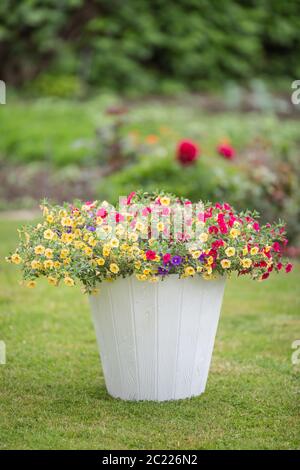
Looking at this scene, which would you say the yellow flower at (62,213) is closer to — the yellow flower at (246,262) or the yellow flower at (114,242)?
the yellow flower at (114,242)

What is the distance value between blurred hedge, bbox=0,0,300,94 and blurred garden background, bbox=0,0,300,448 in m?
0.03

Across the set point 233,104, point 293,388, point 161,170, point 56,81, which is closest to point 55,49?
point 56,81

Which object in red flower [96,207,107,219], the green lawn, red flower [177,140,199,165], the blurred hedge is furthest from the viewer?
the blurred hedge

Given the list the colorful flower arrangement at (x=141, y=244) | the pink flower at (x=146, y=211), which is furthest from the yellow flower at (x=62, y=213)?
the pink flower at (x=146, y=211)

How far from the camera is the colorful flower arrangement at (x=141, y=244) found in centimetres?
316

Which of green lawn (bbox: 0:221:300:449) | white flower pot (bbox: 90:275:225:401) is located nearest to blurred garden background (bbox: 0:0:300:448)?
green lawn (bbox: 0:221:300:449)

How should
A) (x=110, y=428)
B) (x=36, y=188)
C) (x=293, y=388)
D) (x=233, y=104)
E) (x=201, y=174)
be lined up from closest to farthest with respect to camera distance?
(x=110, y=428) → (x=293, y=388) → (x=201, y=174) → (x=36, y=188) → (x=233, y=104)

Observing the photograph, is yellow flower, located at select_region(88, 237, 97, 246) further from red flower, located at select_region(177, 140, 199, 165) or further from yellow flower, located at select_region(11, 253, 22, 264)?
red flower, located at select_region(177, 140, 199, 165)

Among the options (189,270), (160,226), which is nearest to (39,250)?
(160,226)

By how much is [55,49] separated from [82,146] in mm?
4013

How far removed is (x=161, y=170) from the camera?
26.0ft

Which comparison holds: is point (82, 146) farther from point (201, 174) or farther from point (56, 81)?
point (56, 81)

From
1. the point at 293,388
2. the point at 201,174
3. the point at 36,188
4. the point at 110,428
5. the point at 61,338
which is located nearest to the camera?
the point at 110,428

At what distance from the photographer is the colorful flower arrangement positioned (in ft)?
10.4
